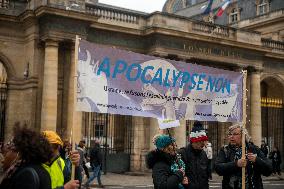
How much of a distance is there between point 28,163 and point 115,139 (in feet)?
73.2

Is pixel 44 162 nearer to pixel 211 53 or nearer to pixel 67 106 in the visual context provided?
pixel 67 106

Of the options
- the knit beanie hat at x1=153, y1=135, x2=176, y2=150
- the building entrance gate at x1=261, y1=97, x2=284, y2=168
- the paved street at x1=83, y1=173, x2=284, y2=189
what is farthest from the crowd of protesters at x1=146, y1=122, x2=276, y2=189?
the building entrance gate at x1=261, y1=97, x2=284, y2=168

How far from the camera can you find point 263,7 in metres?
44.5

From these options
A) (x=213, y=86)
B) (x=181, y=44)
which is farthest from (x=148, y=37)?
(x=213, y=86)

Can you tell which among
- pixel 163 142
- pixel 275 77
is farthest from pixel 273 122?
pixel 163 142

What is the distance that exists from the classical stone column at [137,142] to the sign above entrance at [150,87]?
598 inches

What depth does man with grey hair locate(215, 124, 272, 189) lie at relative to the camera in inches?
239

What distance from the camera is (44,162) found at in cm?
412

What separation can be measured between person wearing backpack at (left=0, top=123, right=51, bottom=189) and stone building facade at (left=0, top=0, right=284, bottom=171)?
1646 cm

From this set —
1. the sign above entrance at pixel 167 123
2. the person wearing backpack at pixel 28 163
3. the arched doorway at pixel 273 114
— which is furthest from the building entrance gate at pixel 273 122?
the person wearing backpack at pixel 28 163

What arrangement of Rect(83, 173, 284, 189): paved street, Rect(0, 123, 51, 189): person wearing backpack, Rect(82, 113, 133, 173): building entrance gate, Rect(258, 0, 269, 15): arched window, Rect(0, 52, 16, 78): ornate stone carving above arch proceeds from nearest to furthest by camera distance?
Rect(0, 123, 51, 189): person wearing backpack, Rect(83, 173, 284, 189): paved street, Rect(0, 52, 16, 78): ornate stone carving above arch, Rect(82, 113, 133, 173): building entrance gate, Rect(258, 0, 269, 15): arched window

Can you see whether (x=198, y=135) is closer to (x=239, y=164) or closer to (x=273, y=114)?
(x=239, y=164)

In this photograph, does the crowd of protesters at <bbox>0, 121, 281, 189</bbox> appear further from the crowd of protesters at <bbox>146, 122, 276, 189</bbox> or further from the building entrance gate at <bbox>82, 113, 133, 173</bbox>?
the building entrance gate at <bbox>82, 113, 133, 173</bbox>

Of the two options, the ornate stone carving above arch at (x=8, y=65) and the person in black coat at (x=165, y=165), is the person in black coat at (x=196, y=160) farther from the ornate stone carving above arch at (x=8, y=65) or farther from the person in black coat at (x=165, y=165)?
the ornate stone carving above arch at (x=8, y=65)
